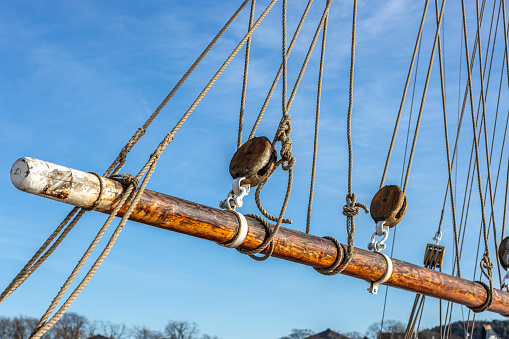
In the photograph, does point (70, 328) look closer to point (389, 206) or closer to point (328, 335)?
point (328, 335)

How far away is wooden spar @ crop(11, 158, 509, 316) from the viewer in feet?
9.00

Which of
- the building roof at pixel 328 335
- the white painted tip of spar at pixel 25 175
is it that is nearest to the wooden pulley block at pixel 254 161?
the white painted tip of spar at pixel 25 175

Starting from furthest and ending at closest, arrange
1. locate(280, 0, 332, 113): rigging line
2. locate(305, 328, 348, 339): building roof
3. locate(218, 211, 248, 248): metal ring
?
1. locate(305, 328, 348, 339): building roof
2. locate(280, 0, 332, 113): rigging line
3. locate(218, 211, 248, 248): metal ring

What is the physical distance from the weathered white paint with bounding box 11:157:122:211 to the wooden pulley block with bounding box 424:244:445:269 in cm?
395

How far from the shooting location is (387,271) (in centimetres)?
443

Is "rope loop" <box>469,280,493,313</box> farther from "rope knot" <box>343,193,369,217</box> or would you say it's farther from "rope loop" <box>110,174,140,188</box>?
"rope loop" <box>110,174,140,188</box>

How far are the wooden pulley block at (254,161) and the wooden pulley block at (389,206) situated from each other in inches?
49.0

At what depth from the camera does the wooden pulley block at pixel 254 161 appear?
140 inches

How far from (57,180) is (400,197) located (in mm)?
2569

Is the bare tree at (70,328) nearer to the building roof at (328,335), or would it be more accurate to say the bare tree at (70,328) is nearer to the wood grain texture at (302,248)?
the building roof at (328,335)

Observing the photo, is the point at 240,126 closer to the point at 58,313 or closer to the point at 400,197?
the point at 400,197

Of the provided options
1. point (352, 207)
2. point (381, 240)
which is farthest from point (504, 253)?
point (352, 207)

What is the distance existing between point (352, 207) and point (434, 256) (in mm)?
2206

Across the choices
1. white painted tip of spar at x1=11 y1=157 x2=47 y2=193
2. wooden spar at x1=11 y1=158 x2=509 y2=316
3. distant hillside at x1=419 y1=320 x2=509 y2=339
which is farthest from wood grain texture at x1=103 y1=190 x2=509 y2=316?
distant hillside at x1=419 y1=320 x2=509 y2=339
